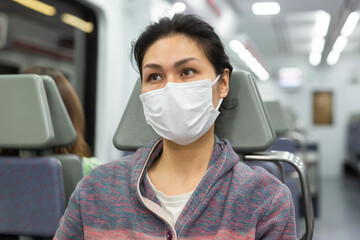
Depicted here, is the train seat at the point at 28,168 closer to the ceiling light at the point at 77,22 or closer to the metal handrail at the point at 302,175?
the metal handrail at the point at 302,175

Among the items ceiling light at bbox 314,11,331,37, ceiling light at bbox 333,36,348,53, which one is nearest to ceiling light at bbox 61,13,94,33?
ceiling light at bbox 314,11,331,37

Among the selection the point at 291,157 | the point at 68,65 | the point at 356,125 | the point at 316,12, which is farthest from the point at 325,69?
the point at 291,157

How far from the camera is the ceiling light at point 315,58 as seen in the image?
1077 centimetres

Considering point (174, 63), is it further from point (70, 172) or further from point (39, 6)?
point (39, 6)

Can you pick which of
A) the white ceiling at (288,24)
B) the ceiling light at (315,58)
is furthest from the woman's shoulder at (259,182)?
the ceiling light at (315,58)

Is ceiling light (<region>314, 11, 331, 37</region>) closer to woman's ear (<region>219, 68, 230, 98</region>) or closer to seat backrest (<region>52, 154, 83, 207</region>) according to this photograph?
woman's ear (<region>219, 68, 230, 98</region>)

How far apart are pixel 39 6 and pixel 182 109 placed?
2769 millimetres

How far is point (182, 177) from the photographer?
137cm

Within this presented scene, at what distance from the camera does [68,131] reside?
172 centimetres

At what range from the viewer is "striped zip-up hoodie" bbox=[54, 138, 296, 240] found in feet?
3.92

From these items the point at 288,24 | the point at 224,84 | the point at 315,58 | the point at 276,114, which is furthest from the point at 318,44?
the point at 224,84

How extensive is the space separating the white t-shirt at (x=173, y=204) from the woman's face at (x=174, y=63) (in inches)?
14.6

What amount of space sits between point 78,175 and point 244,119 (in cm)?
76

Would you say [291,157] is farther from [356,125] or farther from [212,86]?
[356,125]
